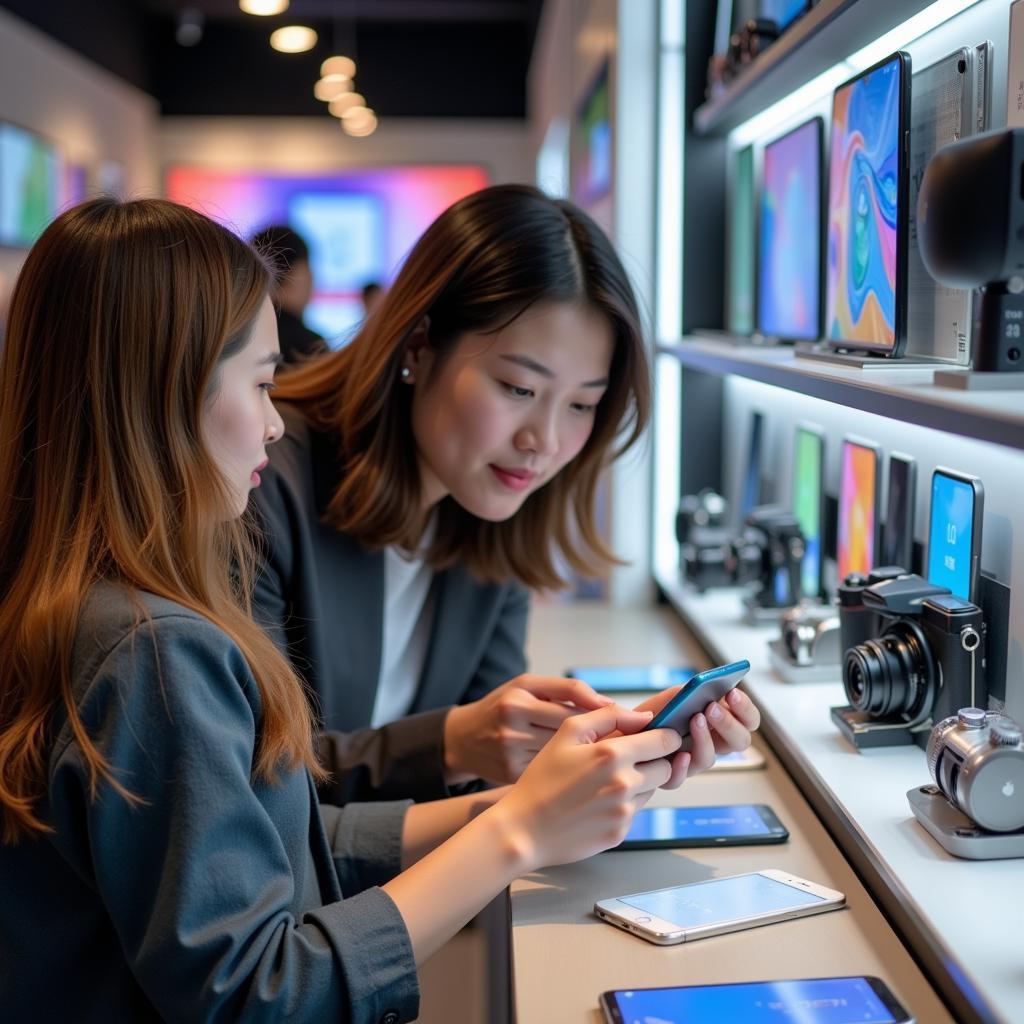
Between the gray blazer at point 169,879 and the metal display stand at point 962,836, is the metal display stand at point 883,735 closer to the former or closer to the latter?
the metal display stand at point 962,836

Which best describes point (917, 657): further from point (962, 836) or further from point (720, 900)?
point (720, 900)

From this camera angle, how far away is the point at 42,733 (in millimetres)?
1009

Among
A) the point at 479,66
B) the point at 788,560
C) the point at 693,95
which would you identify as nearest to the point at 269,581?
the point at 788,560

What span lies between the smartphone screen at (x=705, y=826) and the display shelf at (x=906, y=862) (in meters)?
0.07

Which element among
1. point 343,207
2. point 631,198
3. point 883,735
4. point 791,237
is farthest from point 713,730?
point 343,207

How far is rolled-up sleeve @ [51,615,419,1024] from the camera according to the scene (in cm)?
98

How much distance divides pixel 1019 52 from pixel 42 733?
119cm

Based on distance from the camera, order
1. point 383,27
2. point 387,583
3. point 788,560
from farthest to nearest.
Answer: point 383,27 < point 788,560 < point 387,583

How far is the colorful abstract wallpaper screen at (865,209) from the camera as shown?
5.28 feet

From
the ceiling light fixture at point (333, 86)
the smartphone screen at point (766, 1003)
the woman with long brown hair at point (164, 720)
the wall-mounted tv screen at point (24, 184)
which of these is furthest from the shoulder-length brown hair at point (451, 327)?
the ceiling light fixture at point (333, 86)

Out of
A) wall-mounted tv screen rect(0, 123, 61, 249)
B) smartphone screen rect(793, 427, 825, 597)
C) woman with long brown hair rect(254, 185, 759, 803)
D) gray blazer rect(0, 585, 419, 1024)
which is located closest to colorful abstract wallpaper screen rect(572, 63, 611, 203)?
smartphone screen rect(793, 427, 825, 597)

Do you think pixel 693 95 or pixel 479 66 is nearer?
pixel 693 95

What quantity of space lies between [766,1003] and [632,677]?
1.11 m

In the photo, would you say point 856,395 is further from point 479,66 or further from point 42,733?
point 479,66
